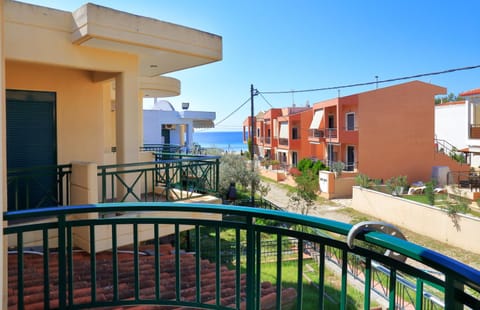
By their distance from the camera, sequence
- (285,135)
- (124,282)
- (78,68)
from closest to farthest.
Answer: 1. (124,282)
2. (78,68)
3. (285,135)

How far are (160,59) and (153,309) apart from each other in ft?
17.0

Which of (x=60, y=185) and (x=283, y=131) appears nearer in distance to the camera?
(x=60, y=185)

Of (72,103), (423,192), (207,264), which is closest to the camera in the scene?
(207,264)

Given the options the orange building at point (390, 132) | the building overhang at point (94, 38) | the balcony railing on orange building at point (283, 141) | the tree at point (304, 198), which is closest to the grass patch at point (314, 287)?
the building overhang at point (94, 38)

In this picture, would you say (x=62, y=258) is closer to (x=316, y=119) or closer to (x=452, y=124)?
(x=316, y=119)

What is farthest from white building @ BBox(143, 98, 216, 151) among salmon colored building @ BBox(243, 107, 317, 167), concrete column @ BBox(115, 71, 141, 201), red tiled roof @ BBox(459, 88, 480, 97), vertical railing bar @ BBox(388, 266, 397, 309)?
vertical railing bar @ BBox(388, 266, 397, 309)

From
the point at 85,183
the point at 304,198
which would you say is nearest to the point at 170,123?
the point at 304,198

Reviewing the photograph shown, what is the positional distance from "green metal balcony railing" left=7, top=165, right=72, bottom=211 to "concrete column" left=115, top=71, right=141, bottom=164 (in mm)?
1008

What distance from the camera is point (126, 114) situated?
700 centimetres

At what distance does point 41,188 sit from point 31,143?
897mm

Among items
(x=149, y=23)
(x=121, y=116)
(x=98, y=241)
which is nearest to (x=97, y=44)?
(x=149, y=23)

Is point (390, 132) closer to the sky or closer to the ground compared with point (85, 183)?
closer to the sky

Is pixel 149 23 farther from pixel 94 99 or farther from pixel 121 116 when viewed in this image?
pixel 94 99

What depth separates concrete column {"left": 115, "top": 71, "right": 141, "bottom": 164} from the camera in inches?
275
